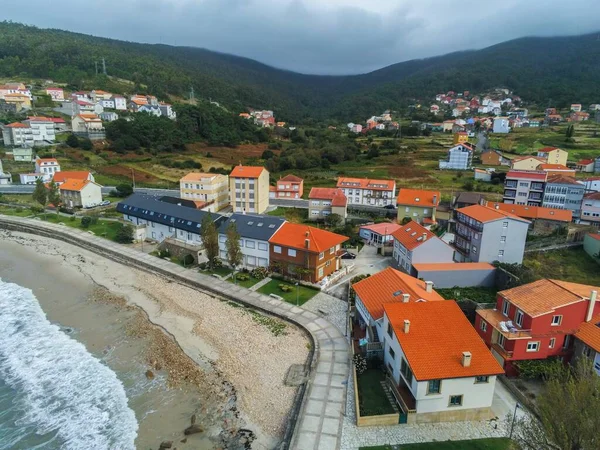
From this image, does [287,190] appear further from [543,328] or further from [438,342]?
[438,342]

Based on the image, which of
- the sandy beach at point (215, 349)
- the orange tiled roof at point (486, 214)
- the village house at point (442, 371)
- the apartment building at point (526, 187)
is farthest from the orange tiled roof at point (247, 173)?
the village house at point (442, 371)

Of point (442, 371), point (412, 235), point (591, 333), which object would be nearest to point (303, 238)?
point (412, 235)

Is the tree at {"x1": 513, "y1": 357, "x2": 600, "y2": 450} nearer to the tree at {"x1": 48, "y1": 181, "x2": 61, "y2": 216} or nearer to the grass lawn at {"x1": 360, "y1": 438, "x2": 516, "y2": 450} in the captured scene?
the grass lawn at {"x1": 360, "y1": 438, "x2": 516, "y2": 450}

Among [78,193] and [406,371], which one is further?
[78,193]

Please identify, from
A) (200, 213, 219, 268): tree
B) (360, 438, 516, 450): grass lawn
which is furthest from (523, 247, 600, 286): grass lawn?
(200, 213, 219, 268): tree

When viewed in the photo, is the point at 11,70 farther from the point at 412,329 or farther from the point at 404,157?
the point at 412,329

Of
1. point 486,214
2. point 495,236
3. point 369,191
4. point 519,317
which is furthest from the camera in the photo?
point 369,191
